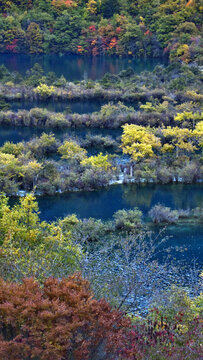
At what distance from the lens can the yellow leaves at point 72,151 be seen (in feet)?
76.2

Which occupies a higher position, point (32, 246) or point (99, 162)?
point (32, 246)

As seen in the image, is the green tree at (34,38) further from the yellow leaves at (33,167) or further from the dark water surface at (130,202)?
the dark water surface at (130,202)

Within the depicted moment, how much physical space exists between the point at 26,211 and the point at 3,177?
7.60 meters

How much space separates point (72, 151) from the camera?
23938 millimetres

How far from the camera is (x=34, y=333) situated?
20.9ft

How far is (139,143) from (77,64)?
32.3m

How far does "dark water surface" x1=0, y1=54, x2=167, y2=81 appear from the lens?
160ft

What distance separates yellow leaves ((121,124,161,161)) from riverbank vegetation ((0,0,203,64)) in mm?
33201

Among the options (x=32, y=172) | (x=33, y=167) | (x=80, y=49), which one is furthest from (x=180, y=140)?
(x=80, y=49)

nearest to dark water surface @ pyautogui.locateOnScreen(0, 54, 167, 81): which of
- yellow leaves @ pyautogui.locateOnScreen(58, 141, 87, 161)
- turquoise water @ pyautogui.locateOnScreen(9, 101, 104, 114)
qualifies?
turquoise water @ pyautogui.locateOnScreen(9, 101, 104, 114)

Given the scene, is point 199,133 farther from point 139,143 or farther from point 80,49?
point 80,49

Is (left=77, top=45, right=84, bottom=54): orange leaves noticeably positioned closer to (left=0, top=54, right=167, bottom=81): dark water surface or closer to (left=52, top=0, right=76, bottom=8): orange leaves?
(left=0, top=54, right=167, bottom=81): dark water surface

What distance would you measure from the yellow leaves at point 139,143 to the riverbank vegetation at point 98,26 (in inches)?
1307

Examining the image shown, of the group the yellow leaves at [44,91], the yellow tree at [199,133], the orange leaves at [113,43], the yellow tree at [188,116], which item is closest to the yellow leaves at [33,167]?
the yellow tree at [199,133]
